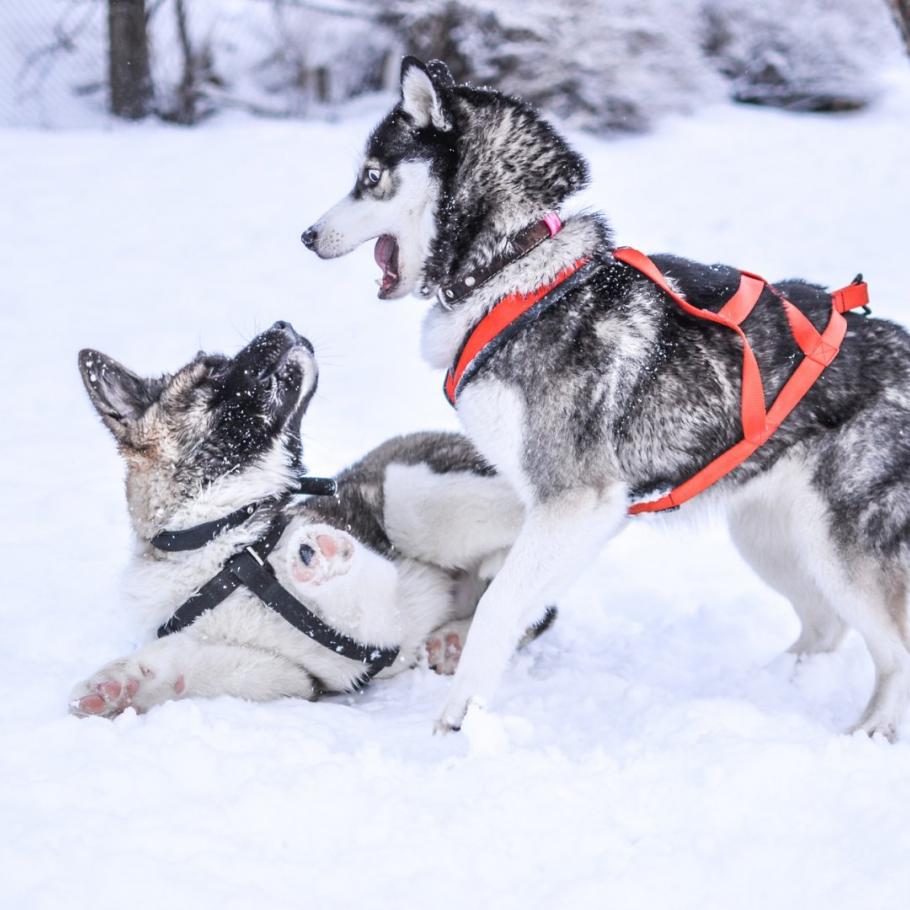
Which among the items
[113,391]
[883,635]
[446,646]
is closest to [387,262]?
[113,391]

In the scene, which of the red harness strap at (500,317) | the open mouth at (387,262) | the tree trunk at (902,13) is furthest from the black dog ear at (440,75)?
the tree trunk at (902,13)

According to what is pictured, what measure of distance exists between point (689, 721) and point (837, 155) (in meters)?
10.1

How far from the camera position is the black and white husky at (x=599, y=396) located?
2.98 metres

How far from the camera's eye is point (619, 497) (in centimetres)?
301

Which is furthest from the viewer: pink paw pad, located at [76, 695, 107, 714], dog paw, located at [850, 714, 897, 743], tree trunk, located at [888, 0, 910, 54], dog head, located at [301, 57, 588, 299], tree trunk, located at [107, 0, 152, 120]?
tree trunk, located at [107, 0, 152, 120]

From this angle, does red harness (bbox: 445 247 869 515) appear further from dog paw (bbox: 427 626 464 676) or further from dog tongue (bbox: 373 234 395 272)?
dog paw (bbox: 427 626 464 676)

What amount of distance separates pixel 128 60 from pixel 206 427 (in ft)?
26.5

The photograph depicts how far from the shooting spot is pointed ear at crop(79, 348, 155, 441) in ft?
10.8

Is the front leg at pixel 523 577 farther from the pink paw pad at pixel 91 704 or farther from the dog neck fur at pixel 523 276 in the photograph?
the pink paw pad at pixel 91 704

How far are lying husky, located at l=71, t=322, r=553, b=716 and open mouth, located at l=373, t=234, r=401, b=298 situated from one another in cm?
37

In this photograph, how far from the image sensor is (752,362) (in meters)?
3.02

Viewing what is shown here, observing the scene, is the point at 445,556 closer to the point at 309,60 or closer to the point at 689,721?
the point at 689,721

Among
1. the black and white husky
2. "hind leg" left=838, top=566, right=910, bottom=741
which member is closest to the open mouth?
the black and white husky

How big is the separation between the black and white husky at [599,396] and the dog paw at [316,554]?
454 millimetres
